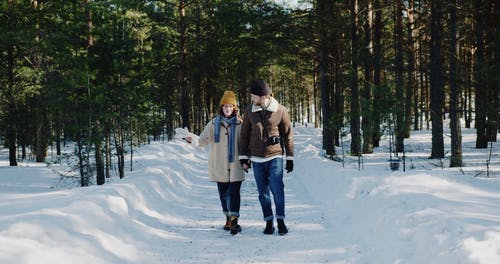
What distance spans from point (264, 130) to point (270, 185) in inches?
34.0

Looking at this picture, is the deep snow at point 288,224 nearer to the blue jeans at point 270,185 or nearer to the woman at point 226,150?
the blue jeans at point 270,185

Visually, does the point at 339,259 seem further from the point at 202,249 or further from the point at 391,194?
the point at 391,194

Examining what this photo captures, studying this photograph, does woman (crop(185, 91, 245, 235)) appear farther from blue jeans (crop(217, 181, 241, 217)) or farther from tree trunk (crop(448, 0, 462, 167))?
tree trunk (crop(448, 0, 462, 167))

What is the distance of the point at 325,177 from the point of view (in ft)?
34.7

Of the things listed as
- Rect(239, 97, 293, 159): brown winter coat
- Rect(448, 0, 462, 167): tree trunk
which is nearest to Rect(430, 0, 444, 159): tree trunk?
Rect(448, 0, 462, 167): tree trunk

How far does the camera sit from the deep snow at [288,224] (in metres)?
4.24

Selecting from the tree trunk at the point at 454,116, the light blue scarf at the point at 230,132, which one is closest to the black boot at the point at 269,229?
the light blue scarf at the point at 230,132

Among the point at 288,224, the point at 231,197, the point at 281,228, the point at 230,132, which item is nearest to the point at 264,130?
the point at 230,132

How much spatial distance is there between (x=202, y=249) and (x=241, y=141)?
1.73 m

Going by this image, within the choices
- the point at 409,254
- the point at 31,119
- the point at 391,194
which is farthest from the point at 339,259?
the point at 31,119

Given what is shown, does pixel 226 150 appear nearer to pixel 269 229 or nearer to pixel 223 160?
pixel 223 160

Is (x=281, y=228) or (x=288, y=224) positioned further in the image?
(x=288, y=224)

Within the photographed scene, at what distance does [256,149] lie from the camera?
6.25m

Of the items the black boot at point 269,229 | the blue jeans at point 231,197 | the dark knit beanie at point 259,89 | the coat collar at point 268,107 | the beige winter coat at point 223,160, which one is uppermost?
the dark knit beanie at point 259,89
